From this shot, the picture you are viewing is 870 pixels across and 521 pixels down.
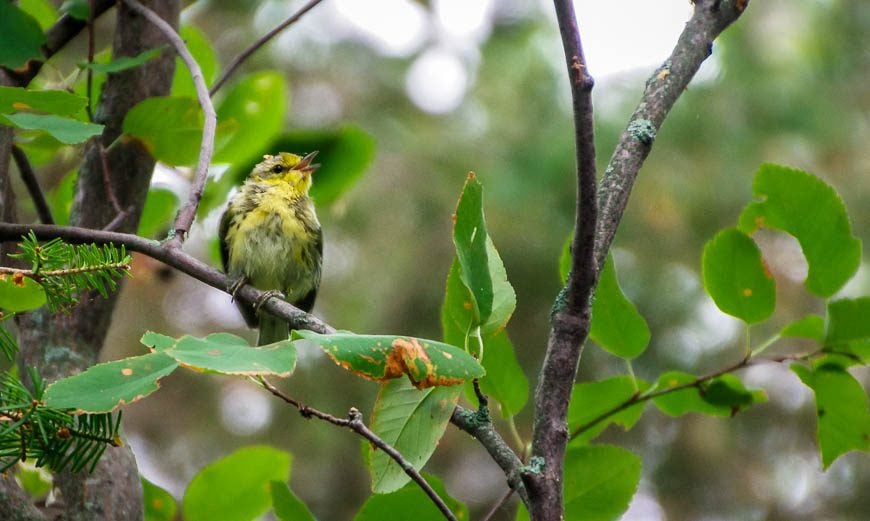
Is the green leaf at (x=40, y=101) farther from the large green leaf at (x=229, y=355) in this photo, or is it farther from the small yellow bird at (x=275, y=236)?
the small yellow bird at (x=275, y=236)

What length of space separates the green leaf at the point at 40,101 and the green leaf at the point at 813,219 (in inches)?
41.3

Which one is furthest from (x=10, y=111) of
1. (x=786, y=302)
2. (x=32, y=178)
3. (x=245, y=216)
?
(x=786, y=302)

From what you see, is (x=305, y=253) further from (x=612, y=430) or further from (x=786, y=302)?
(x=786, y=302)

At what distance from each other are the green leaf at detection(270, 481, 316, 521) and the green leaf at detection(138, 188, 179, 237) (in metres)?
0.99

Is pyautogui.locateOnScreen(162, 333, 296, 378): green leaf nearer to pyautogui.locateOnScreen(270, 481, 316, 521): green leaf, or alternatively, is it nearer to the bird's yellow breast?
pyautogui.locateOnScreen(270, 481, 316, 521): green leaf

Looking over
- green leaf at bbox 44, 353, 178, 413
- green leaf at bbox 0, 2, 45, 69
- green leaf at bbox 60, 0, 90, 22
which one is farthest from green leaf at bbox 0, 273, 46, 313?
green leaf at bbox 60, 0, 90, 22

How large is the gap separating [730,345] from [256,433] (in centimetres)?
315

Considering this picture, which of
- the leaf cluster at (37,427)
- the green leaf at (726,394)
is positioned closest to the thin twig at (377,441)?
the leaf cluster at (37,427)

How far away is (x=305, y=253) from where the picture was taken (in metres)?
3.52

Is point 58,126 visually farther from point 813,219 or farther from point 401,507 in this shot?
point 813,219

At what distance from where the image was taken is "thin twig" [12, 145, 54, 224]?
6.46 ft

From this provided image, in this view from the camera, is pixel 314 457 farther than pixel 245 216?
Yes

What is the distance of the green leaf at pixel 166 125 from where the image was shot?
190 cm

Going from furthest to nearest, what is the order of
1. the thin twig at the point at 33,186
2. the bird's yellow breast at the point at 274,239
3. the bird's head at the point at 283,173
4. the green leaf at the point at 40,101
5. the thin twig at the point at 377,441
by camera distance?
the bird's head at the point at 283,173, the bird's yellow breast at the point at 274,239, the thin twig at the point at 33,186, the green leaf at the point at 40,101, the thin twig at the point at 377,441
